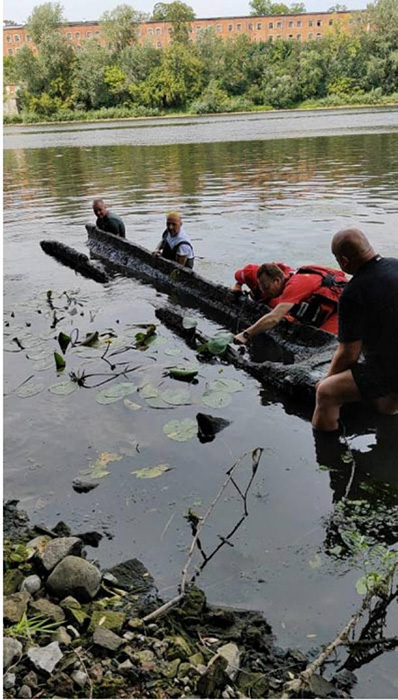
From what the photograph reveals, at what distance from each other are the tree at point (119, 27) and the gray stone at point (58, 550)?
11619 cm

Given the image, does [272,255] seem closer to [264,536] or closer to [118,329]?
[118,329]

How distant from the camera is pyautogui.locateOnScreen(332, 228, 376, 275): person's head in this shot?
199 inches

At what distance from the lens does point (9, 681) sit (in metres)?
3.09

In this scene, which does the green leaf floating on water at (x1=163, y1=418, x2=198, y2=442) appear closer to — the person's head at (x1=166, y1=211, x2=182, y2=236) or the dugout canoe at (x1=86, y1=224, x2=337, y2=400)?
the dugout canoe at (x1=86, y1=224, x2=337, y2=400)

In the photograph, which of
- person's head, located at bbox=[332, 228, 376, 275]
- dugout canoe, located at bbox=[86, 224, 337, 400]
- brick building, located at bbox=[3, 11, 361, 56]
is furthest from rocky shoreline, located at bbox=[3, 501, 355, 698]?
brick building, located at bbox=[3, 11, 361, 56]

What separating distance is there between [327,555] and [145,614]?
54.7 inches

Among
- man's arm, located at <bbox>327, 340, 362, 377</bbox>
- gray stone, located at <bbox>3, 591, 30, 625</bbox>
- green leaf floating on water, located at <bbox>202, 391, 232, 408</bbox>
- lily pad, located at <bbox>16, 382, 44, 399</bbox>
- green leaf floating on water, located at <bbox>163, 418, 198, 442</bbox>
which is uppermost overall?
man's arm, located at <bbox>327, 340, 362, 377</bbox>

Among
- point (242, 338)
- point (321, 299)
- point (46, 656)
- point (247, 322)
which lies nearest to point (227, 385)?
point (242, 338)

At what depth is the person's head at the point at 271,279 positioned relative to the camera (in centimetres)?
771

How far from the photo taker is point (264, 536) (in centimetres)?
479

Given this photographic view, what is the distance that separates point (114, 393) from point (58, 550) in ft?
10.6

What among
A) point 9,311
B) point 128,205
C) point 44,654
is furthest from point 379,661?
point 128,205

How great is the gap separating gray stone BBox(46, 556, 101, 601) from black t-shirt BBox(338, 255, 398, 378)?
108 inches

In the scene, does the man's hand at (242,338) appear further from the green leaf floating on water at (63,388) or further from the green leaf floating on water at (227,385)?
the green leaf floating on water at (63,388)
